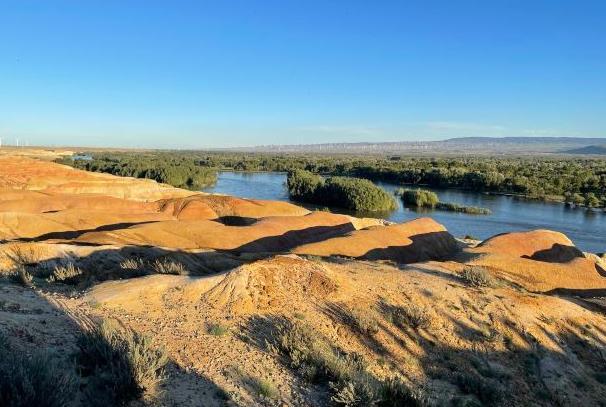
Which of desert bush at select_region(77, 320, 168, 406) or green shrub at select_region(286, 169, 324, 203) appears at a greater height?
desert bush at select_region(77, 320, 168, 406)

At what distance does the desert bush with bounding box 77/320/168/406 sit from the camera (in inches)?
252

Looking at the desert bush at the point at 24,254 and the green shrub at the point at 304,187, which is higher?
the desert bush at the point at 24,254

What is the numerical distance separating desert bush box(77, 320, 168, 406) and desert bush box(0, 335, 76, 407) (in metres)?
0.37

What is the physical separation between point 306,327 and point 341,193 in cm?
4799

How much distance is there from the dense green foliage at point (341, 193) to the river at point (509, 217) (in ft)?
4.91

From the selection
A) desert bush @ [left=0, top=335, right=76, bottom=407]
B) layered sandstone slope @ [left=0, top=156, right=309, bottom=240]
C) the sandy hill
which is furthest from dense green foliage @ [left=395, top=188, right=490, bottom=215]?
desert bush @ [left=0, top=335, right=76, bottom=407]

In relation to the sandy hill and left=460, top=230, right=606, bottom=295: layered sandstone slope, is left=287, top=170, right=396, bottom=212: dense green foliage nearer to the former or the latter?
left=460, top=230, right=606, bottom=295: layered sandstone slope

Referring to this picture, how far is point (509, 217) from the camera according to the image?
164ft

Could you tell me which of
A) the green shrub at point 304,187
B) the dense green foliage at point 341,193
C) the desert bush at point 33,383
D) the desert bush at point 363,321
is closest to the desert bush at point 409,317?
the desert bush at point 363,321

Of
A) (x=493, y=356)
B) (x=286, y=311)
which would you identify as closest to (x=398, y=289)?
(x=493, y=356)

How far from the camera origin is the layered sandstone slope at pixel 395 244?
2259 centimetres

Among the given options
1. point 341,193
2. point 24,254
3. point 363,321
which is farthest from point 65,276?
point 341,193

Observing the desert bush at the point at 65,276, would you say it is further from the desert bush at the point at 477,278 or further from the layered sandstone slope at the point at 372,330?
the desert bush at the point at 477,278

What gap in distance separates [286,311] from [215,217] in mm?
22660
